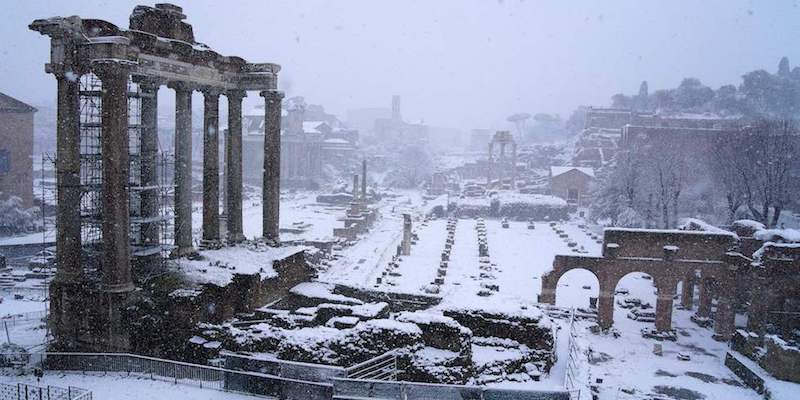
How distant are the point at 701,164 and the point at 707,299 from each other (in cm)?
3752

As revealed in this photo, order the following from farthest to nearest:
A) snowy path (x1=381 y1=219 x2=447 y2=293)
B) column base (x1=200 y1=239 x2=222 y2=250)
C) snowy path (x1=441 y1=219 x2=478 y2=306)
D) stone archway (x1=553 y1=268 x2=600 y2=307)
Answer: snowy path (x1=381 y1=219 x2=447 y2=293), snowy path (x1=441 y1=219 x2=478 y2=306), stone archway (x1=553 y1=268 x2=600 y2=307), column base (x1=200 y1=239 x2=222 y2=250)

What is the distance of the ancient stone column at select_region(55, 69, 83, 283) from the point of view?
42.6ft

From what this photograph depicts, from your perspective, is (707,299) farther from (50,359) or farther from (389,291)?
(50,359)

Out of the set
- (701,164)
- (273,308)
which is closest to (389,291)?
(273,308)

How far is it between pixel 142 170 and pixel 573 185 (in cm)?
5767

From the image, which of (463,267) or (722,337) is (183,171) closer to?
(463,267)

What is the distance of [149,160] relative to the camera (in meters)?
15.8

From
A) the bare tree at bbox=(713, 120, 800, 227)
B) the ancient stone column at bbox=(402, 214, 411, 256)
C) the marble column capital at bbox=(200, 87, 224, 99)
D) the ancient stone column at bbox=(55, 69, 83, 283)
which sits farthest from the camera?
the bare tree at bbox=(713, 120, 800, 227)

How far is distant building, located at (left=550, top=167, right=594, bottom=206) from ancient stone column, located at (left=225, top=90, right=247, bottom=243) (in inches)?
2088

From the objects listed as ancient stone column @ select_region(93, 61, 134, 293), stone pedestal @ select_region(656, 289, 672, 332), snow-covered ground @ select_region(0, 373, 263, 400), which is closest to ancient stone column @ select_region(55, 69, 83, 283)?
ancient stone column @ select_region(93, 61, 134, 293)

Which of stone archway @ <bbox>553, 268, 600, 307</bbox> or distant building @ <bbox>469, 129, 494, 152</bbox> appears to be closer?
stone archway @ <bbox>553, 268, 600, 307</bbox>

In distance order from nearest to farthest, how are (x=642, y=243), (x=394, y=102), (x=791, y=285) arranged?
(x=791, y=285)
(x=642, y=243)
(x=394, y=102)

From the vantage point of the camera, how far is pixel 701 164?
2322 inches

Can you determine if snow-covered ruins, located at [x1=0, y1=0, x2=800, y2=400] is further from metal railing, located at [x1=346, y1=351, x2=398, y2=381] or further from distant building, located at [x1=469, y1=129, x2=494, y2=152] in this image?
distant building, located at [x1=469, y1=129, x2=494, y2=152]
